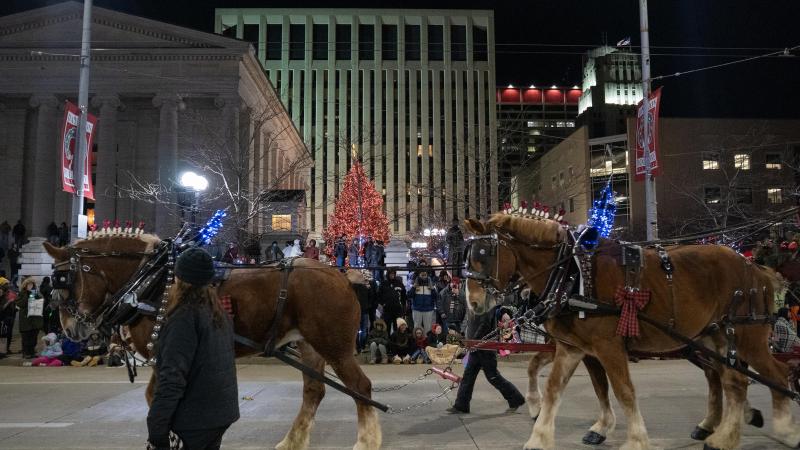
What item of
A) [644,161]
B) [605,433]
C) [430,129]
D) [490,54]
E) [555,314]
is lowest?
[605,433]

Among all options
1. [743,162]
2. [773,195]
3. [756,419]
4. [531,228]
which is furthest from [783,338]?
[773,195]

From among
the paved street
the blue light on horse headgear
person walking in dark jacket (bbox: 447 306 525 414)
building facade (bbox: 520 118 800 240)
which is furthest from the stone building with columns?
the blue light on horse headgear

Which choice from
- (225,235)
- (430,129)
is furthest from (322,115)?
(225,235)

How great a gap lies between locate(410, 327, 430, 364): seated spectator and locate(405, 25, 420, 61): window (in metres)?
87.4

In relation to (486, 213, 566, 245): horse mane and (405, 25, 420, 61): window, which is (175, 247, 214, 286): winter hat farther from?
(405, 25, 420, 61): window

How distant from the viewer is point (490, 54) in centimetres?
9694

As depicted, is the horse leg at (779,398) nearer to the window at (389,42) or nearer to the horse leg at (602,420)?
the horse leg at (602,420)

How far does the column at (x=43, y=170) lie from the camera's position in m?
39.7

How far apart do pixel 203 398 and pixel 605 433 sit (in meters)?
4.84

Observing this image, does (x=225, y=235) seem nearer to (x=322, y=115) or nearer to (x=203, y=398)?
(x=203, y=398)

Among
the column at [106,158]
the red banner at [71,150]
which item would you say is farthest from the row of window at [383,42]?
the red banner at [71,150]

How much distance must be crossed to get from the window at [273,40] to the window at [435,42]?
83.0ft

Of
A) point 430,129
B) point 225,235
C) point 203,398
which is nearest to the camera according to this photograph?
point 203,398

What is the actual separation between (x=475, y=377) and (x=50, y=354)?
11558 mm
